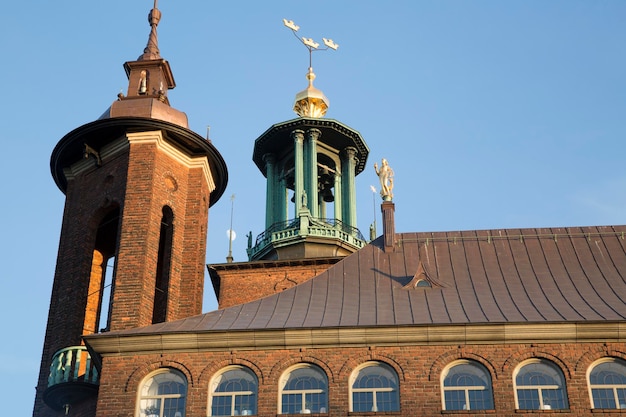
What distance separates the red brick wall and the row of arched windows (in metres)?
0.18

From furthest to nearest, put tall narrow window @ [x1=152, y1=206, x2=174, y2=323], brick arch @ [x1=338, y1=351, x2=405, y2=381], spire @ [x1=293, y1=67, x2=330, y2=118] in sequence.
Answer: spire @ [x1=293, y1=67, x2=330, y2=118]
tall narrow window @ [x1=152, y1=206, x2=174, y2=323]
brick arch @ [x1=338, y1=351, x2=405, y2=381]

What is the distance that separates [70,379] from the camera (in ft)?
104

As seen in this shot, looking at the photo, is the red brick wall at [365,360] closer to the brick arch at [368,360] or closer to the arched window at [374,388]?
the brick arch at [368,360]

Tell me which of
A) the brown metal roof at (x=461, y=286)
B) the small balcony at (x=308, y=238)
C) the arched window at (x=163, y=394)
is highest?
the small balcony at (x=308, y=238)

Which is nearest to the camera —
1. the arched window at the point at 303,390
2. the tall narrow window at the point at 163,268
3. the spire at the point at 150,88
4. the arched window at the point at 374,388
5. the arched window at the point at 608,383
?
the arched window at the point at 608,383

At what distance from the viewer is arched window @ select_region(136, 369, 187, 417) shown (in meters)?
28.7

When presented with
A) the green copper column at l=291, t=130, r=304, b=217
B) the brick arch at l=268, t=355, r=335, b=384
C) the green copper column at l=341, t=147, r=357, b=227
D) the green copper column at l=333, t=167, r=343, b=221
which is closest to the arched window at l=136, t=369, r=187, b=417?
the brick arch at l=268, t=355, r=335, b=384

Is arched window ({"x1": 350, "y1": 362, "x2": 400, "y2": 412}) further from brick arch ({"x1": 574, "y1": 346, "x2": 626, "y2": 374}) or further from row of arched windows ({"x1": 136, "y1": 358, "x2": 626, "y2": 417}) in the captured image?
brick arch ({"x1": 574, "y1": 346, "x2": 626, "y2": 374})

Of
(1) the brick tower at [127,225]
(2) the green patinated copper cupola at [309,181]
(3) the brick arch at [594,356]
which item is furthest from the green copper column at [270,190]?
(3) the brick arch at [594,356]

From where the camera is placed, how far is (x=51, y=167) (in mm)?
37375

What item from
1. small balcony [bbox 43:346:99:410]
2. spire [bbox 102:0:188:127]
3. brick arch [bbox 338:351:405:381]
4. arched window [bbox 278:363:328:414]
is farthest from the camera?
spire [bbox 102:0:188:127]

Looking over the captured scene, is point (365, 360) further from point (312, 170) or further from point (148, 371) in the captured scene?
point (312, 170)

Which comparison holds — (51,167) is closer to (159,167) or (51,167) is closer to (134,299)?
(159,167)

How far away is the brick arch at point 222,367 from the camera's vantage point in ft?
94.5
